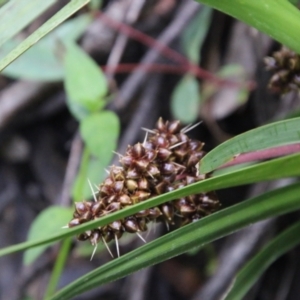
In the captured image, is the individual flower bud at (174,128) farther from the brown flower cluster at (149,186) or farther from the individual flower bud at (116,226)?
the individual flower bud at (116,226)

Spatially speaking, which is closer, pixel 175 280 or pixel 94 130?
pixel 94 130

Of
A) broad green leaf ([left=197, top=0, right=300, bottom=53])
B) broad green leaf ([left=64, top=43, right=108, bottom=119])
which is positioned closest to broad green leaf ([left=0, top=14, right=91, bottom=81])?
broad green leaf ([left=64, top=43, right=108, bottom=119])

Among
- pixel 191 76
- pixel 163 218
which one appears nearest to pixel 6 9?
pixel 163 218

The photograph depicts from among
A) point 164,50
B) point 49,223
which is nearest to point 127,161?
point 49,223

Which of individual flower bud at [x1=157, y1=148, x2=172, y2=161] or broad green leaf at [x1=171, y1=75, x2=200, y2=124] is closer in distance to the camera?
individual flower bud at [x1=157, y1=148, x2=172, y2=161]

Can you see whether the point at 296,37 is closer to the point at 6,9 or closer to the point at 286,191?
the point at 286,191

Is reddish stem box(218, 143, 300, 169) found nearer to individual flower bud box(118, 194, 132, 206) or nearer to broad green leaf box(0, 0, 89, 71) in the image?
individual flower bud box(118, 194, 132, 206)

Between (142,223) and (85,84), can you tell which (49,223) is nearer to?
(85,84)

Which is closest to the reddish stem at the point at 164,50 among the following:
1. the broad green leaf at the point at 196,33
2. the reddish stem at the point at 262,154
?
the broad green leaf at the point at 196,33
